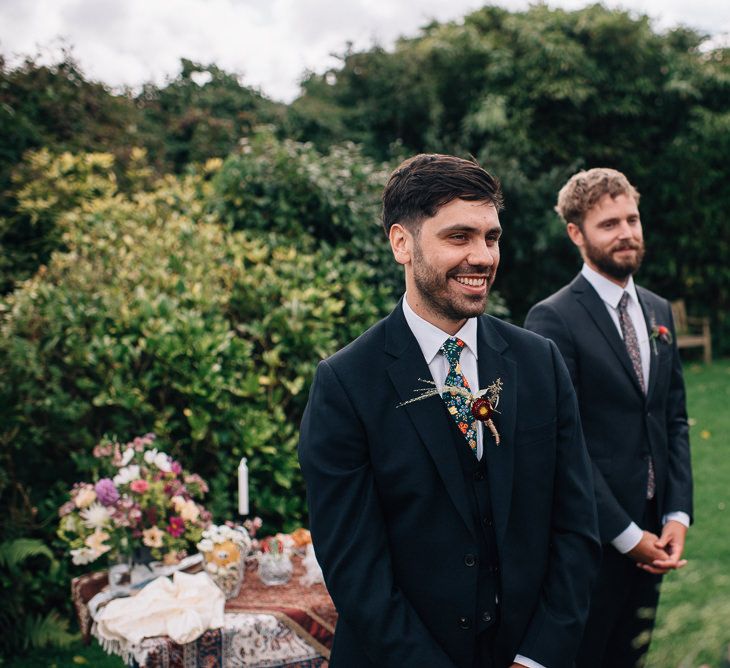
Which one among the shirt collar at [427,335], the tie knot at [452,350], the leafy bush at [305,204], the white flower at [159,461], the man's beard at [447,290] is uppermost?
the leafy bush at [305,204]

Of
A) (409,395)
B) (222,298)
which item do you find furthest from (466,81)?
(409,395)

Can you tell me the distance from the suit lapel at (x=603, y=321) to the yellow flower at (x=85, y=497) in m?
2.45

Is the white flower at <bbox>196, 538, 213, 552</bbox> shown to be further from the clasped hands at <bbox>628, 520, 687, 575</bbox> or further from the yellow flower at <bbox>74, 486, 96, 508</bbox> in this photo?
the clasped hands at <bbox>628, 520, 687, 575</bbox>

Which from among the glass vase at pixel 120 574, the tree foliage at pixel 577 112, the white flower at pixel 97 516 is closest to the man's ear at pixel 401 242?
the white flower at pixel 97 516

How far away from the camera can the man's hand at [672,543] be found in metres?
2.81

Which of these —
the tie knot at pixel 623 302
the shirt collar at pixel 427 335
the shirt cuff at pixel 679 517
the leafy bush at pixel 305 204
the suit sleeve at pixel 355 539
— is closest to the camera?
the suit sleeve at pixel 355 539

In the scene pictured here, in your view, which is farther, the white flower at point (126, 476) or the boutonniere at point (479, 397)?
the white flower at point (126, 476)

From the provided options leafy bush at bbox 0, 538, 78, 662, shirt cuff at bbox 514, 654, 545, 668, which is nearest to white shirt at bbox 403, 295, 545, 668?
shirt cuff at bbox 514, 654, 545, 668

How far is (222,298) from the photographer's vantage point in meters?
4.90

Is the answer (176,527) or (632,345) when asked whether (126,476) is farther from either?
(632,345)

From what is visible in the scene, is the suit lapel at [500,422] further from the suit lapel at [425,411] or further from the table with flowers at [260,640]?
the table with flowers at [260,640]

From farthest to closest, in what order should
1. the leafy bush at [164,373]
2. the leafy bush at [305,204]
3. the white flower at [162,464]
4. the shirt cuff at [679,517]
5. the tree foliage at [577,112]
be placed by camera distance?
1. the tree foliage at [577,112]
2. the leafy bush at [305,204]
3. the leafy bush at [164,373]
4. the white flower at [162,464]
5. the shirt cuff at [679,517]

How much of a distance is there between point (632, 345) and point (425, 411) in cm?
149

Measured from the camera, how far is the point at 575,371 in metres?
2.92
